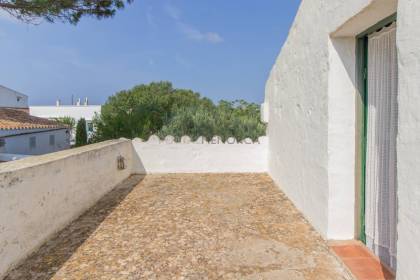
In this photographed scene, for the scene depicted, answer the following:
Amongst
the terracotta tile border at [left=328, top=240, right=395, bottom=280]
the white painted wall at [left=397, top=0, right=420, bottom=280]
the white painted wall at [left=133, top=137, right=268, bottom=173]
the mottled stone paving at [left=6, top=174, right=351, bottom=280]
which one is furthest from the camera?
the white painted wall at [left=133, top=137, right=268, bottom=173]

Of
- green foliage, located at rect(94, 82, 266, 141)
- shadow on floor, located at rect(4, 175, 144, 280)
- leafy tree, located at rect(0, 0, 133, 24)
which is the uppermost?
leafy tree, located at rect(0, 0, 133, 24)

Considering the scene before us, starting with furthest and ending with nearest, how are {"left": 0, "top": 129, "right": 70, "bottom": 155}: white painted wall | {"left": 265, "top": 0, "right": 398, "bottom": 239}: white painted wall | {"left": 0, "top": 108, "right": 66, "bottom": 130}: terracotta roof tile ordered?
{"left": 0, "top": 129, "right": 70, "bottom": 155}: white painted wall → {"left": 0, "top": 108, "right": 66, "bottom": 130}: terracotta roof tile → {"left": 265, "top": 0, "right": 398, "bottom": 239}: white painted wall

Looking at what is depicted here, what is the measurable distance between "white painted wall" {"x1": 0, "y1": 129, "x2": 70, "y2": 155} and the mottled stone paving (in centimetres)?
1561

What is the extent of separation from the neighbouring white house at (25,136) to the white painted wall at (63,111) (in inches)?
605

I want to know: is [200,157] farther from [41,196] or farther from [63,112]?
[63,112]

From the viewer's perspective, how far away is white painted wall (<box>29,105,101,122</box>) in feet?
132

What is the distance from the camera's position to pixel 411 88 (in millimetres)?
2102

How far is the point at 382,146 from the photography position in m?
3.19

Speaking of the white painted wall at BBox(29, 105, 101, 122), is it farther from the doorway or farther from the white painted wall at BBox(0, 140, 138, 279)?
the doorway

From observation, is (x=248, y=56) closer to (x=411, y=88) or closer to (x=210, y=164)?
(x=210, y=164)

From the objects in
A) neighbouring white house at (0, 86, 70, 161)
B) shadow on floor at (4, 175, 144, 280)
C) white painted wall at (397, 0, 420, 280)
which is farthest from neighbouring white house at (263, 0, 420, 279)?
neighbouring white house at (0, 86, 70, 161)

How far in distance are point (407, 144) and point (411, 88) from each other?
0.45 metres

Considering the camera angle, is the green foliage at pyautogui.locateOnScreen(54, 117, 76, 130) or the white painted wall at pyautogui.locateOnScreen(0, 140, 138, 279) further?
the green foliage at pyautogui.locateOnScreen(54, 117, 76, 130)

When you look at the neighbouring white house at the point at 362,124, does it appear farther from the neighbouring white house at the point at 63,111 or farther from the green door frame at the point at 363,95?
the neighbouring white house at the point at 63,111
